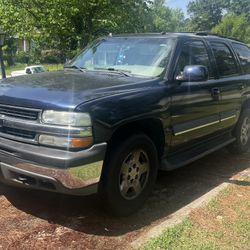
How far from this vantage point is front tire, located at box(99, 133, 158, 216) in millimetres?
4031

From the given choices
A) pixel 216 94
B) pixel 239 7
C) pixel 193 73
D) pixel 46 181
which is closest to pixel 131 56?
pixel 193 73

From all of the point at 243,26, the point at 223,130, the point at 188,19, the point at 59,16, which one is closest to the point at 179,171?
the point at 223,130

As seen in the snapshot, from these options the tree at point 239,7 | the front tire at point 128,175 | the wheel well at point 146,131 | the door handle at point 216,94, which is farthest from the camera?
the tree at point 239,7

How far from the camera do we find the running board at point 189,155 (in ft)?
16.1

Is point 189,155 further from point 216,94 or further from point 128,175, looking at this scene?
point 128,175

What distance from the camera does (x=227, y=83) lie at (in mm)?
6086

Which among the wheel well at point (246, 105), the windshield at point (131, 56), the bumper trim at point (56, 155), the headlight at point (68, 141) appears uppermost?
the windshield at point (131, 56)

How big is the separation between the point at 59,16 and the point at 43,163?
12.6 metres

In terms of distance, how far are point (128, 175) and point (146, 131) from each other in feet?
1.87

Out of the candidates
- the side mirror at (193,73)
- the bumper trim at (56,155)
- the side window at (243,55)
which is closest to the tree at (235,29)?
the side window at (243,55)

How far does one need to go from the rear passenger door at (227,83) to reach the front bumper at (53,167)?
2.64 m

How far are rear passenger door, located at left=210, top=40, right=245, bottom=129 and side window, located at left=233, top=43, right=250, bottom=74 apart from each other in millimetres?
284

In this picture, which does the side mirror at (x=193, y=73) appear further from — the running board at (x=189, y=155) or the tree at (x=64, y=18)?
the tree at (x=64, y=18)

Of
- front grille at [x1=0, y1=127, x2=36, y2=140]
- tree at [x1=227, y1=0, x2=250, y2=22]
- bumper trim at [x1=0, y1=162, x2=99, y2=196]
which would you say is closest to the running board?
bumper trim at [x1=0, y1=162, x2=99, y2=196]
